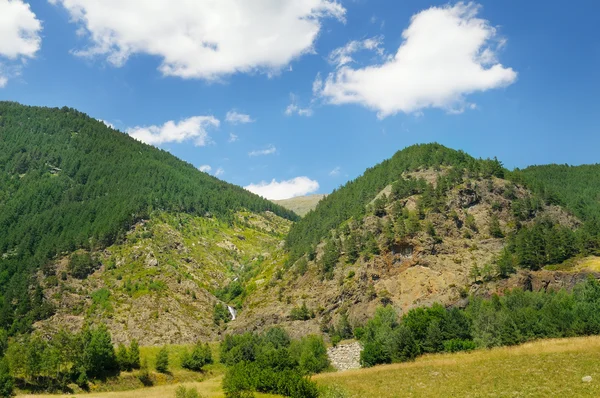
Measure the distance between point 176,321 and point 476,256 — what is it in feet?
329

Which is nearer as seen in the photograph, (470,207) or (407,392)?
(407,392)

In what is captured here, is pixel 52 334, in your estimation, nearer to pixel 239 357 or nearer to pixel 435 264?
pixel 239 357

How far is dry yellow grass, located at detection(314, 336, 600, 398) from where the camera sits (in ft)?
115

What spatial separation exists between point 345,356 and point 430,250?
46.6m

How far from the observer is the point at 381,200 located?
16312 cm

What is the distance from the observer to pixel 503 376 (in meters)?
41.0

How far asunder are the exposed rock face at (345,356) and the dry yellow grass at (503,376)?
43.7 meters

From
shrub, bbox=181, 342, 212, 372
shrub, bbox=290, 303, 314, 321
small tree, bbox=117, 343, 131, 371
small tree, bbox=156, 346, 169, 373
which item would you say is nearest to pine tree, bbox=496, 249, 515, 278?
shrub, bbox=290, 303, 314, 321

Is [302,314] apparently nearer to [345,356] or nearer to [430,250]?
[345,356]

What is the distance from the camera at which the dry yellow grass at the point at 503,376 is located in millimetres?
34969

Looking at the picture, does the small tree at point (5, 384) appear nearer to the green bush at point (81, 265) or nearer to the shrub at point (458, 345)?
the shrub at point (458, 345)

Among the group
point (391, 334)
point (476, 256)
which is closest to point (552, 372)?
point (391, 334)

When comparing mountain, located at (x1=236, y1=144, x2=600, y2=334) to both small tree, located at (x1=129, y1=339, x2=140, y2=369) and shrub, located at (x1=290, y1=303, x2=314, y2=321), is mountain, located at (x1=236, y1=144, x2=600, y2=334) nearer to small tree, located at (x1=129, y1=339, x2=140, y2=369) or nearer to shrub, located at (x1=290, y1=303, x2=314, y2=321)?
shrub, located at (x1=290, y1=303, x2=314, y2=321)

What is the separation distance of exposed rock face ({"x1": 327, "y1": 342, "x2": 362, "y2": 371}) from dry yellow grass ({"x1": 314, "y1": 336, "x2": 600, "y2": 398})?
43734 mm
